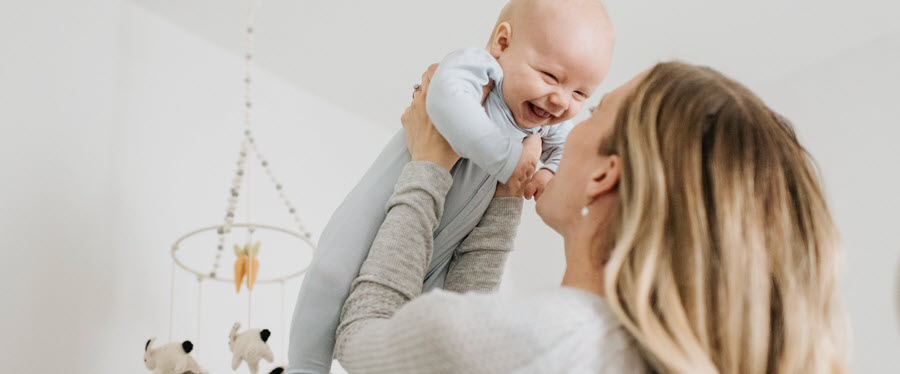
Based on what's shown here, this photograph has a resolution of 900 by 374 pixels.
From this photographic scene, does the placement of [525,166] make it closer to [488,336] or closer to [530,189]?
[530,189]

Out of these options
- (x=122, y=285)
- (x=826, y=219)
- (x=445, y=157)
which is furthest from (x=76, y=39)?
(x=826, y=219)

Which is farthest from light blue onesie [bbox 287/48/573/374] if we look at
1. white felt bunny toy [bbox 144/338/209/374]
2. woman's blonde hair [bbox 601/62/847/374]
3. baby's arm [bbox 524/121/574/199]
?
white felt bunny toy [bbox 144/338/209/374]

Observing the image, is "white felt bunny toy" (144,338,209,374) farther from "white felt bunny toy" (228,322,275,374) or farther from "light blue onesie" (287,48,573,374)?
"light blue onesie" (287,48,573,374)

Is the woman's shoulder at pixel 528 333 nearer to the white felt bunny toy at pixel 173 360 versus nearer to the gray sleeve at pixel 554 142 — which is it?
the gray sleeve at pixel 554 142

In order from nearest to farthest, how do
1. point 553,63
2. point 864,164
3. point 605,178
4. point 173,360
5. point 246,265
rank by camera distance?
1. point 605,178
2. point 553,63
3. point 173,360
4. point 246,265
5. point 864,164

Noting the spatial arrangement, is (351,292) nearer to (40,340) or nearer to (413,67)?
(40,340)

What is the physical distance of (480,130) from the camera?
0.98m

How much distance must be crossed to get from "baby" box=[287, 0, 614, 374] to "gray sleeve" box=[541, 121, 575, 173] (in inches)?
0.6

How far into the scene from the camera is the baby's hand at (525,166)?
103 cm

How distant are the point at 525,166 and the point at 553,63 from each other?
6.6 inches

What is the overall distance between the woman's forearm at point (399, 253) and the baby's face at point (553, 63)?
194mm

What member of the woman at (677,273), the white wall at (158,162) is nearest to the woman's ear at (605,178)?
the woman at (677,273)

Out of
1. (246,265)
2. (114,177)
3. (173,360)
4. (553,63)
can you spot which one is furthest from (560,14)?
(114,177)

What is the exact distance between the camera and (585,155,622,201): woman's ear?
0.81 metres
